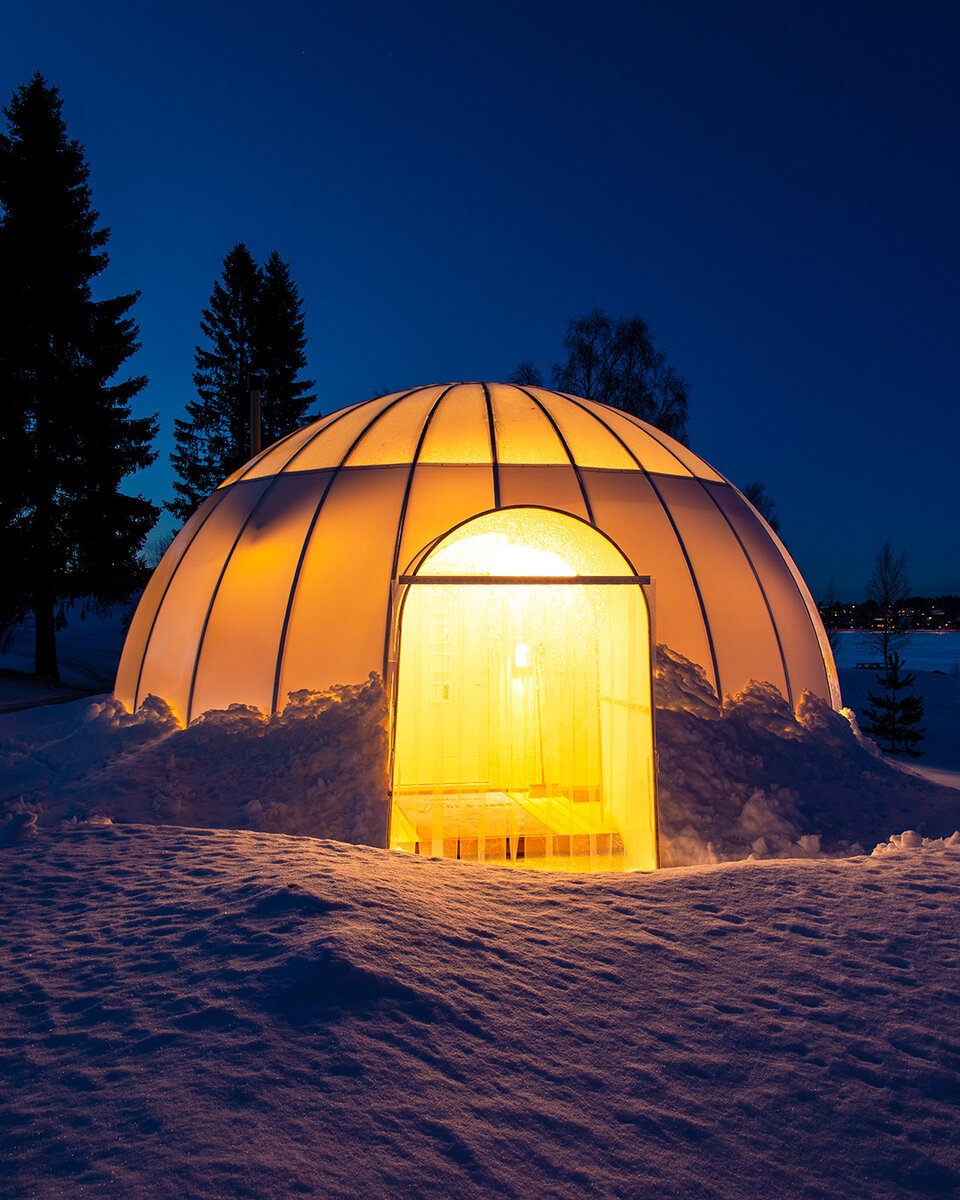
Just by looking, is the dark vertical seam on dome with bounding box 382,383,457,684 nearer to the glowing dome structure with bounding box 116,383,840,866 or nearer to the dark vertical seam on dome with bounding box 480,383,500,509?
the glowing dome structure with bounding box 116,383,840,866

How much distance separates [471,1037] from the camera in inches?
102

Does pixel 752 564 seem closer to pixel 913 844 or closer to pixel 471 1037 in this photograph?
pixel 913 844

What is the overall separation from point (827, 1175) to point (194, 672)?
6.21 metres

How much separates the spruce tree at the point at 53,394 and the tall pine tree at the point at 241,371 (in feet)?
25.5

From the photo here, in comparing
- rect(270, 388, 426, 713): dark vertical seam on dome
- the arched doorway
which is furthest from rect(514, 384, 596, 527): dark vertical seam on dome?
rect(270, 388, 426, 713): dark vertical seam on dome

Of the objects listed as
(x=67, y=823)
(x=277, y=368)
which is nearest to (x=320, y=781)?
(x=67, y=823)

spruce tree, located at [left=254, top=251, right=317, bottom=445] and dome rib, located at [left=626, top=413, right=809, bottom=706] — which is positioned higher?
spruce tree, located at [left=254, top=251, right=317, bottom=445]

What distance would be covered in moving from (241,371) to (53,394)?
35.1 feet

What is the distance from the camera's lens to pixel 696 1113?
231 centimetres

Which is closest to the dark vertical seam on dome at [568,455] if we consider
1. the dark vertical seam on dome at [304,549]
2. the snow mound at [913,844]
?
the dark vertical seam on dome at [304,549]

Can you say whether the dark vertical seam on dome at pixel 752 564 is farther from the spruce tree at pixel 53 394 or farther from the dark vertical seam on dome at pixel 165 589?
the spruce tree at pixel 53 394

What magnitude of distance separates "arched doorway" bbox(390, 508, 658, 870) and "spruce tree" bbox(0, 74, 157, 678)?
565 inches

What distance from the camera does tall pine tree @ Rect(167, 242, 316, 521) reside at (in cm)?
2847

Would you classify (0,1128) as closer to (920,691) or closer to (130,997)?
(130,997)
